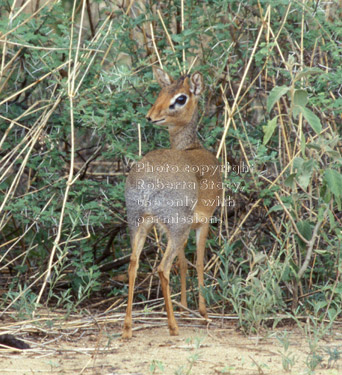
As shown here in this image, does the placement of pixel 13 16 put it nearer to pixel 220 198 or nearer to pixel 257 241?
pixel 220 198

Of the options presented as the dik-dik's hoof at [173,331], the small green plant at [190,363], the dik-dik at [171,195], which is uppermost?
the dik-dik at [171,195]

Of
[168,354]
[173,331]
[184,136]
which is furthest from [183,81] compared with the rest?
[168,354]

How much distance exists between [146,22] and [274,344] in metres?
2.63

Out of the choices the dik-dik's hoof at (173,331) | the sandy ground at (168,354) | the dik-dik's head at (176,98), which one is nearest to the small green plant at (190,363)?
the sandy ground at (168,354)

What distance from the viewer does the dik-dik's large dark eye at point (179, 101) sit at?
4.62m

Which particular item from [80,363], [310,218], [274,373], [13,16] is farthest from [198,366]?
[13,16]

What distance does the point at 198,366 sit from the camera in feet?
10.6

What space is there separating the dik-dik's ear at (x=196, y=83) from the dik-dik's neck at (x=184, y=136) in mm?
186

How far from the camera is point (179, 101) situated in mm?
4652

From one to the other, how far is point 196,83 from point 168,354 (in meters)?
1.99

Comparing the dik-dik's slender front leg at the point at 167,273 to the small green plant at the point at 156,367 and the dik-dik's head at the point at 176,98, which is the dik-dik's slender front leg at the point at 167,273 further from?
the dik-dik's head at the point at 176,98

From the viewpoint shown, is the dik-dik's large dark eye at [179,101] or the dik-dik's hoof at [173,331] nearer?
the dik-dik's hoof at [173,331]

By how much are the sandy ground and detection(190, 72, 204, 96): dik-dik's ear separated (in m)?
1.63

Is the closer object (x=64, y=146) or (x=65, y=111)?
(x=65, y=111)
